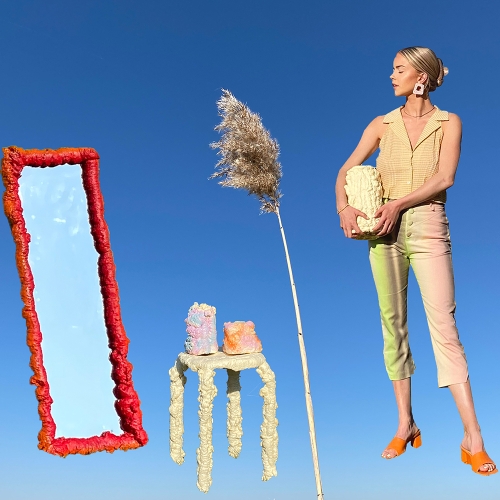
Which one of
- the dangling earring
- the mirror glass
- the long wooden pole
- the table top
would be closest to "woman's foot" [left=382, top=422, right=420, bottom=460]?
the long wooden pole

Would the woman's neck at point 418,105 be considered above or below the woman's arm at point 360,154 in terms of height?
above

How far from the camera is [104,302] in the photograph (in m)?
4.80

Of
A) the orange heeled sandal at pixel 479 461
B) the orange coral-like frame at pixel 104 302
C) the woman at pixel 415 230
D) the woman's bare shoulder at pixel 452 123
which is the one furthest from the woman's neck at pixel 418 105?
the orange coral-like frame at pixel 104 302

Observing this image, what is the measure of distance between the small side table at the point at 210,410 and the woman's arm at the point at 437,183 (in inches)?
68.0

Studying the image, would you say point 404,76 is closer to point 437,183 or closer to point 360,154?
point 360,154

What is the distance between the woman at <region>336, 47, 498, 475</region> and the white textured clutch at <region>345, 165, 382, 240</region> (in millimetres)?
42

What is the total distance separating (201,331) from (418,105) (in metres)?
2.32

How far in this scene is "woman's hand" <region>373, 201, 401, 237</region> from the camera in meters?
4.07

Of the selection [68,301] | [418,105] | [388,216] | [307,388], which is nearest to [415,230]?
→ [388,216]

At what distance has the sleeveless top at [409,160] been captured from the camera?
4.17m

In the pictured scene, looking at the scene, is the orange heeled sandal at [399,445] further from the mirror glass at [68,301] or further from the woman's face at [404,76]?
the woman's face at [404,76]

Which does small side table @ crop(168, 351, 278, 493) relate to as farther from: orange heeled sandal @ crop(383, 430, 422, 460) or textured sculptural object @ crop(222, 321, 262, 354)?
orange heeled sandal @ crop(383, 430, 422, 460)

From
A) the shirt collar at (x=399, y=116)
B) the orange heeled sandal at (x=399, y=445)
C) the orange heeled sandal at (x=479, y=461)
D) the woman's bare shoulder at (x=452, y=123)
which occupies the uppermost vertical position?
the shirt collar at (x=399, y=116)

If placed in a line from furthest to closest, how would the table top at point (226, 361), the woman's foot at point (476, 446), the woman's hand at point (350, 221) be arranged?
the table top at point (226, 361) < the woman's hand at point (350, 221) < the woman's foot at point (476, 446)
